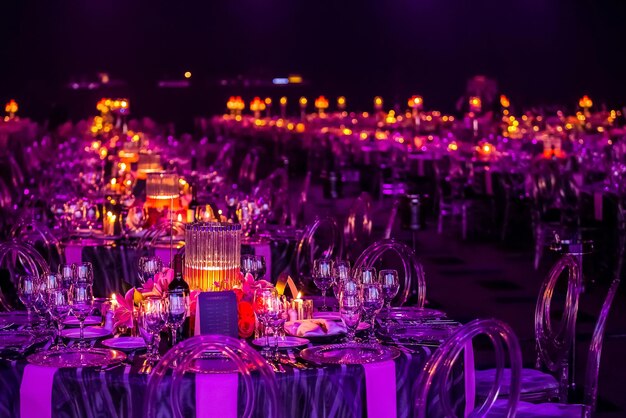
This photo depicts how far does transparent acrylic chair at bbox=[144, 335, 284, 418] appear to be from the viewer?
2701 mm

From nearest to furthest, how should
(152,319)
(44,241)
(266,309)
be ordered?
(152,319) → (266,309) → (44,241)

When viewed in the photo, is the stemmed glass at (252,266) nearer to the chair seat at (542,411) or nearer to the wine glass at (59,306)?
the wine glass at (59,306)

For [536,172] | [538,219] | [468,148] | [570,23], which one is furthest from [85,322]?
[570,23]

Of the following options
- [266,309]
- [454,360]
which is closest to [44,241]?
[266,309]

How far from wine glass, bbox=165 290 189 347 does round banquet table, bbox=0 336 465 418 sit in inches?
6.1

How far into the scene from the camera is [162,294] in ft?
12.2

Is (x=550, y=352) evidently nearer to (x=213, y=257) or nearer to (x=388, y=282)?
(x=388, y=282)

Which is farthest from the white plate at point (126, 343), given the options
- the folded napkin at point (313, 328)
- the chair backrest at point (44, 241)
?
the chair backrest at point (44, 241)

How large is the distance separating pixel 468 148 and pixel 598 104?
709 cm

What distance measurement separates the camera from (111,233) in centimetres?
641

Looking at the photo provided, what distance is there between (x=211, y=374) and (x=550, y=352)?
1.68m

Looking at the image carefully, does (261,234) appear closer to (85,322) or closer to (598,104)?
(85,322)

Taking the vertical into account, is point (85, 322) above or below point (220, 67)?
below

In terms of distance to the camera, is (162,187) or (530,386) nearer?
(530,386)
